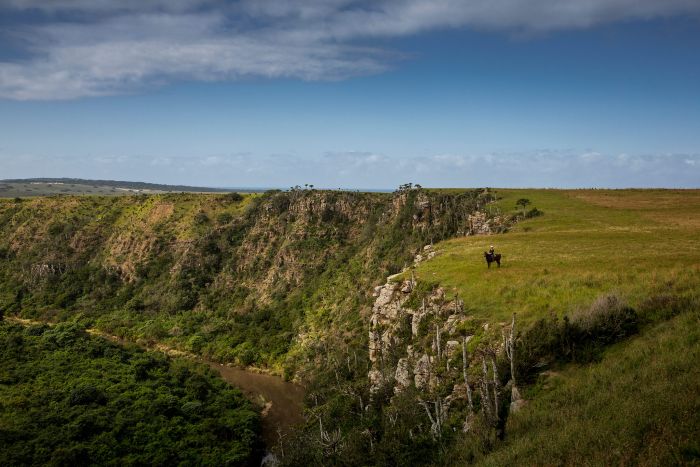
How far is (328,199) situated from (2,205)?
122789 mm

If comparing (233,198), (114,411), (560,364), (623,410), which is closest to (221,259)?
(233,198)

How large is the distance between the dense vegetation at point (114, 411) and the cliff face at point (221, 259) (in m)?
14.9

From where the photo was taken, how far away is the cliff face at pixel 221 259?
3022 inches

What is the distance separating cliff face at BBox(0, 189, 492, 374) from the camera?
7675cm

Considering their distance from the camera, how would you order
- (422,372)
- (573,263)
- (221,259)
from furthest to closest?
(221,259)
(573,263)
(422,372)

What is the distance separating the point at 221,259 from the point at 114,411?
61.6m

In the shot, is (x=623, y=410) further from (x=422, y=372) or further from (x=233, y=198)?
(x=233, y=198)

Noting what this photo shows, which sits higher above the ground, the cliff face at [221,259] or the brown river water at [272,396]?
the cliff face at [221,259]

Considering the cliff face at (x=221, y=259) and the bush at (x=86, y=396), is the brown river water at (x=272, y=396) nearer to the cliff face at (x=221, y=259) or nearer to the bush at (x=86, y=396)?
the cliff face at (x=221, y=259)

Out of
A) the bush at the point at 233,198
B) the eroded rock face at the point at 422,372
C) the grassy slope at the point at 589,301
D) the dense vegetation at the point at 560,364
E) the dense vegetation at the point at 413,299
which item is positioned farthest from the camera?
the bush at the point at 233,198

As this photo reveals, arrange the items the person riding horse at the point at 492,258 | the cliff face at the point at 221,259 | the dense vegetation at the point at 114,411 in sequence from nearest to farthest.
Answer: the person riding horse at the point at 492,258 < the dense vegetation at the point at 114,411 < the cliff face at the point at 221,259

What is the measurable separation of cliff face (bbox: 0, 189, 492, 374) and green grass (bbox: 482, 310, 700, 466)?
43.1 m

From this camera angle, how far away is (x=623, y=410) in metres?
15.2

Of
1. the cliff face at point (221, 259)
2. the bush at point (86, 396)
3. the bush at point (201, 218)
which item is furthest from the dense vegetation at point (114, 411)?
the bush at point (201, 218)
